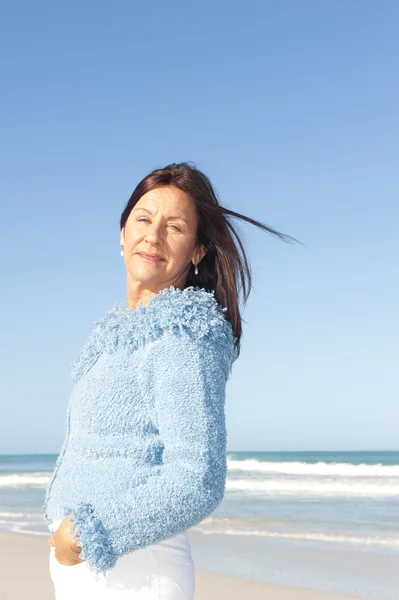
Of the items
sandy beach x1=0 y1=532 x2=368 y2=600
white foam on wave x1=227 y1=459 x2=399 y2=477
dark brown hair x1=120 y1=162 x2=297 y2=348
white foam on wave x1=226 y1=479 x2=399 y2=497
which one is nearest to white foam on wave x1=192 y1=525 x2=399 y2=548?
sandy beach x1=0 y1=532 x2=368 y2=600

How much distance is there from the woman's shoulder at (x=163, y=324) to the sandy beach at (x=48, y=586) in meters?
4.09

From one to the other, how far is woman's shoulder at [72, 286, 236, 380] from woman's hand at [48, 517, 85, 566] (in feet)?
1.44

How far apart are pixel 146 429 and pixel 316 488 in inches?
563

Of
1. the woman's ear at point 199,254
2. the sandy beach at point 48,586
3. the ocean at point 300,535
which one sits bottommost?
the sandy beach at point 48,586

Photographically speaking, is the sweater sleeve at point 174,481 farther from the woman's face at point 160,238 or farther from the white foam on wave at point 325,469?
the white foam on wave at point 325,469

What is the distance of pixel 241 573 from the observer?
6254 mm

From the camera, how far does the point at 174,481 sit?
152 centimetres

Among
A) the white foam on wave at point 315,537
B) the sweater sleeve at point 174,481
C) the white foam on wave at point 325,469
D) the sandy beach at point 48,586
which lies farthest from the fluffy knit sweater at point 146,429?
the white foam on wave at point 325,469

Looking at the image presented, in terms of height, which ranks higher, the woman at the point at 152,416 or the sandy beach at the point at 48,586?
the woman at the point at 152,416

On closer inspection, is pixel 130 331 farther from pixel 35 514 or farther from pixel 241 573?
pixel 35 514

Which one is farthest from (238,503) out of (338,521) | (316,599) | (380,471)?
(380,471)

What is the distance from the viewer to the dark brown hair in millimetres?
2033

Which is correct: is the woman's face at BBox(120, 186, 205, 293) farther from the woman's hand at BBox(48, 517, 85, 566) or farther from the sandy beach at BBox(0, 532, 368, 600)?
the sandy beach at BBox(0, 532, 368, 600)

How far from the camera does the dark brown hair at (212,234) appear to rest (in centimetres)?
203
